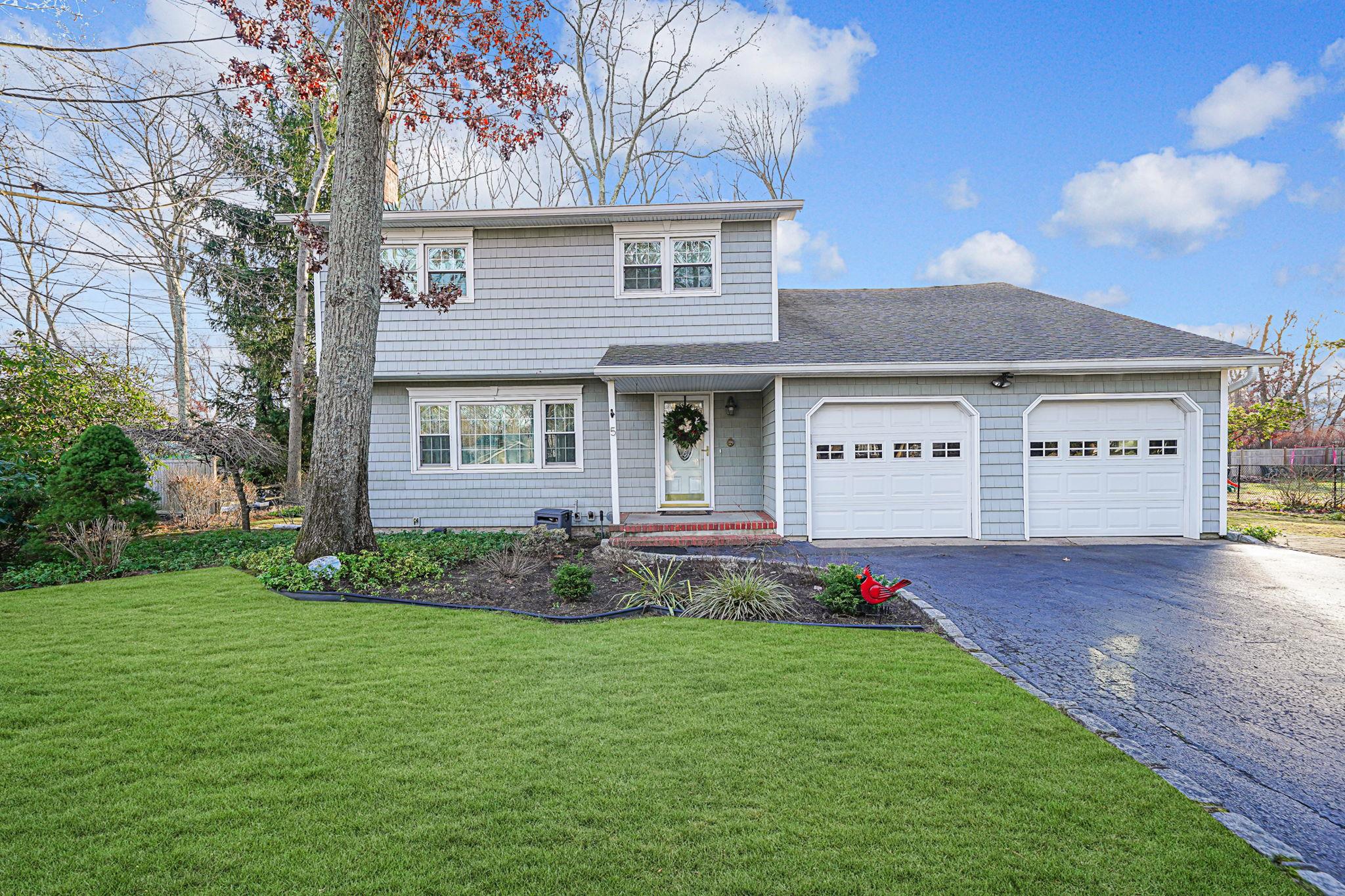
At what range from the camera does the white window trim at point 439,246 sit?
10.9m

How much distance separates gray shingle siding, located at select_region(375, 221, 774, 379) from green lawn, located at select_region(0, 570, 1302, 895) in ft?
22.9

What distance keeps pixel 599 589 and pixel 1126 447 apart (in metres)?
8.67

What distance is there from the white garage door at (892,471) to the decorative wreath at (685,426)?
2.11 metres

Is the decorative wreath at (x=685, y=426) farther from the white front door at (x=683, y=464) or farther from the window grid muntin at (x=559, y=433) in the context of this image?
the window grid muntin at (x=559, y=433)

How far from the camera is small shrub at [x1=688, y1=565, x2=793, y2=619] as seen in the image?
5.52 m

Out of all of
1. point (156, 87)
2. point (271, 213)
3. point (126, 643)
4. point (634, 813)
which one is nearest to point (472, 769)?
point (634, 813)

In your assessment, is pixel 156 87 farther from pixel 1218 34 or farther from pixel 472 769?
pixel 1218 34

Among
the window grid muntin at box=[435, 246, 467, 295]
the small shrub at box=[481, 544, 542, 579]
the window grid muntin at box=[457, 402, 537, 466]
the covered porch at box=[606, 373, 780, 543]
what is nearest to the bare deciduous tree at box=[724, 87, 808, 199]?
the covered porch at box=[606, 373, 780, 543]

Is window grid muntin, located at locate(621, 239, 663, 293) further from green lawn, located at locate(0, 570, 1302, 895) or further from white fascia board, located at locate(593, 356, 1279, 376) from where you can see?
green lawn, located at locate(0, 570, 1302, 895)

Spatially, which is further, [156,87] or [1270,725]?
[156,87]

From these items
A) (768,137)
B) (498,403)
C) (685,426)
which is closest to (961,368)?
(685,426)

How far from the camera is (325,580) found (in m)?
6.56

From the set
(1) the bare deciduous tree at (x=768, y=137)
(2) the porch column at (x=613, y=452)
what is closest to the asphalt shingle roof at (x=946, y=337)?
(2) the porch column at (x=613, y=452)

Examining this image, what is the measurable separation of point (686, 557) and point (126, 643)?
17.3 feet
